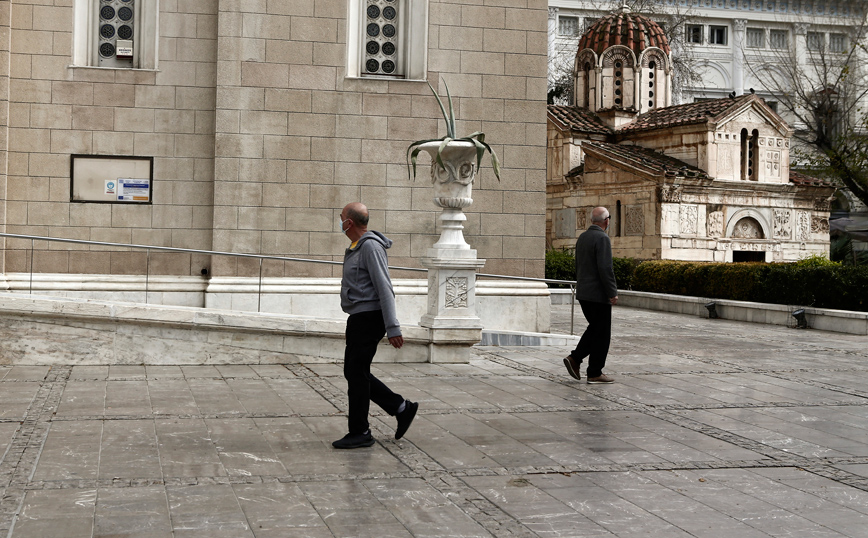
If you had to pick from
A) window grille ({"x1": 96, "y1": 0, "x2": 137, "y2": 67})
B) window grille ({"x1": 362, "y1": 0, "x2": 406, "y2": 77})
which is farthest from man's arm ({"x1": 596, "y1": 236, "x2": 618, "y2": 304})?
window grille ({"x1": 96, "y1": 0, "x2": 137, "y2": 67})

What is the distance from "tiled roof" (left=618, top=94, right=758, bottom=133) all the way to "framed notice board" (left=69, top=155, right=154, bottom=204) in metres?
19.4

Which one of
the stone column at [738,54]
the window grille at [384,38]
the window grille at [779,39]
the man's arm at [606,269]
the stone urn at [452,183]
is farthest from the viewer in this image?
the window grille at [779,39]

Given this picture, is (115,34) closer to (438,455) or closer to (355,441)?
(355,441)

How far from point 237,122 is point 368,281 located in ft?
25.5

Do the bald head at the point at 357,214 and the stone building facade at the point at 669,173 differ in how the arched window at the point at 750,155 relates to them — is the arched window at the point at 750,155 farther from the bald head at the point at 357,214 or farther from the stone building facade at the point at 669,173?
the bald head at the point at 357,214

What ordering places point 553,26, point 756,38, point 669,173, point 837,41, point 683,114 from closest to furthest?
point 669,173
point 683,114
point 837,41
point 553,26
point 756,38

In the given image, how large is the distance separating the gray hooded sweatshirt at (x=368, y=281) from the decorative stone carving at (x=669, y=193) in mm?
22009

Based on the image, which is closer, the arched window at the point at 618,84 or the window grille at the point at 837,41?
the arched window at the point at 618,84

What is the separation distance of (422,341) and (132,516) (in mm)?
7086

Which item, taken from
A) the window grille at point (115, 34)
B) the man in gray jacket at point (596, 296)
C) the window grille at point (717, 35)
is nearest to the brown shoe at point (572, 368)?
the man in gray jacket at point (596, 296)

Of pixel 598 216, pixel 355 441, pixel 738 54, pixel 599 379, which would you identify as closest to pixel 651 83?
pixel 598 216

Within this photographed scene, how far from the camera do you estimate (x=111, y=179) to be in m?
14.6

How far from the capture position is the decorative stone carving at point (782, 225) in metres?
30.7

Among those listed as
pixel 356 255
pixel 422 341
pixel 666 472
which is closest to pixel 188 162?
pixel 422 341
